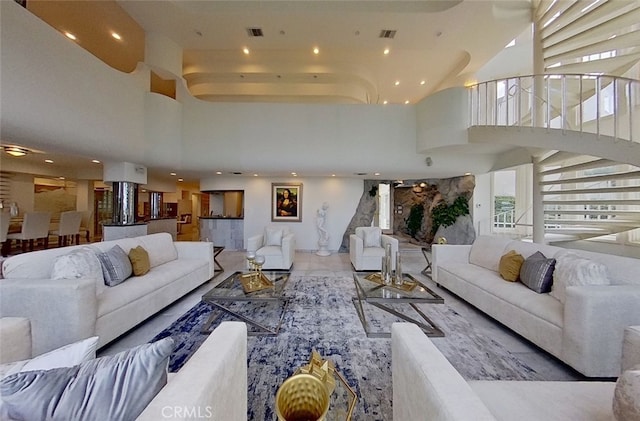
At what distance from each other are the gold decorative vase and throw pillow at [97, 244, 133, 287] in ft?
9.18

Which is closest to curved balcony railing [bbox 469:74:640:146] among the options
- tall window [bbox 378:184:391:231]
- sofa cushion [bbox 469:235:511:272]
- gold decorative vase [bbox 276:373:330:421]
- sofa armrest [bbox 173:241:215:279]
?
sofa cushion [bbox 469:235:511:272]

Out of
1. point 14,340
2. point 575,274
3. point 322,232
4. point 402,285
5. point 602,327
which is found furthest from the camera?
point 322,232

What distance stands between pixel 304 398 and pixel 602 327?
2350 millimetres

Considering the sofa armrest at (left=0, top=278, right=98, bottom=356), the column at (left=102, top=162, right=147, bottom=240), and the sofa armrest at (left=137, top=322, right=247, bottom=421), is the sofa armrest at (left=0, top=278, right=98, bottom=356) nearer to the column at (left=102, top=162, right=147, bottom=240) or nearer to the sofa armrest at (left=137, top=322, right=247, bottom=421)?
the sofa armrest at (left=137, top=322, right=247, bottom=421)

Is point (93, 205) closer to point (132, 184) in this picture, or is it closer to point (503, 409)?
point (132, 184)

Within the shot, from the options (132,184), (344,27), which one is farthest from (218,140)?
(344,27)

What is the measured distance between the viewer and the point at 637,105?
4102mm

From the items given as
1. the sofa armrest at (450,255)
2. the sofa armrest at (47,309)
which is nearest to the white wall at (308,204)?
the sofa armrest at (450,255)

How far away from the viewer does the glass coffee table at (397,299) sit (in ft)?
8.79

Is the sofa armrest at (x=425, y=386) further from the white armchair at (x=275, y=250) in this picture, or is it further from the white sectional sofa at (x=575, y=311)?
the white armchair at (x=275, y=250)

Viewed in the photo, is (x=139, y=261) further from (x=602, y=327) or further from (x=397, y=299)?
(x=602, y=327)

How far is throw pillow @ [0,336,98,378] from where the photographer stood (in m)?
0.97

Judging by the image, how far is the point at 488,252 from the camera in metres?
3.85

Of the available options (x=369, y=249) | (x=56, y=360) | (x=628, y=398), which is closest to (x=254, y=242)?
Answer: (x=369, y=249)
